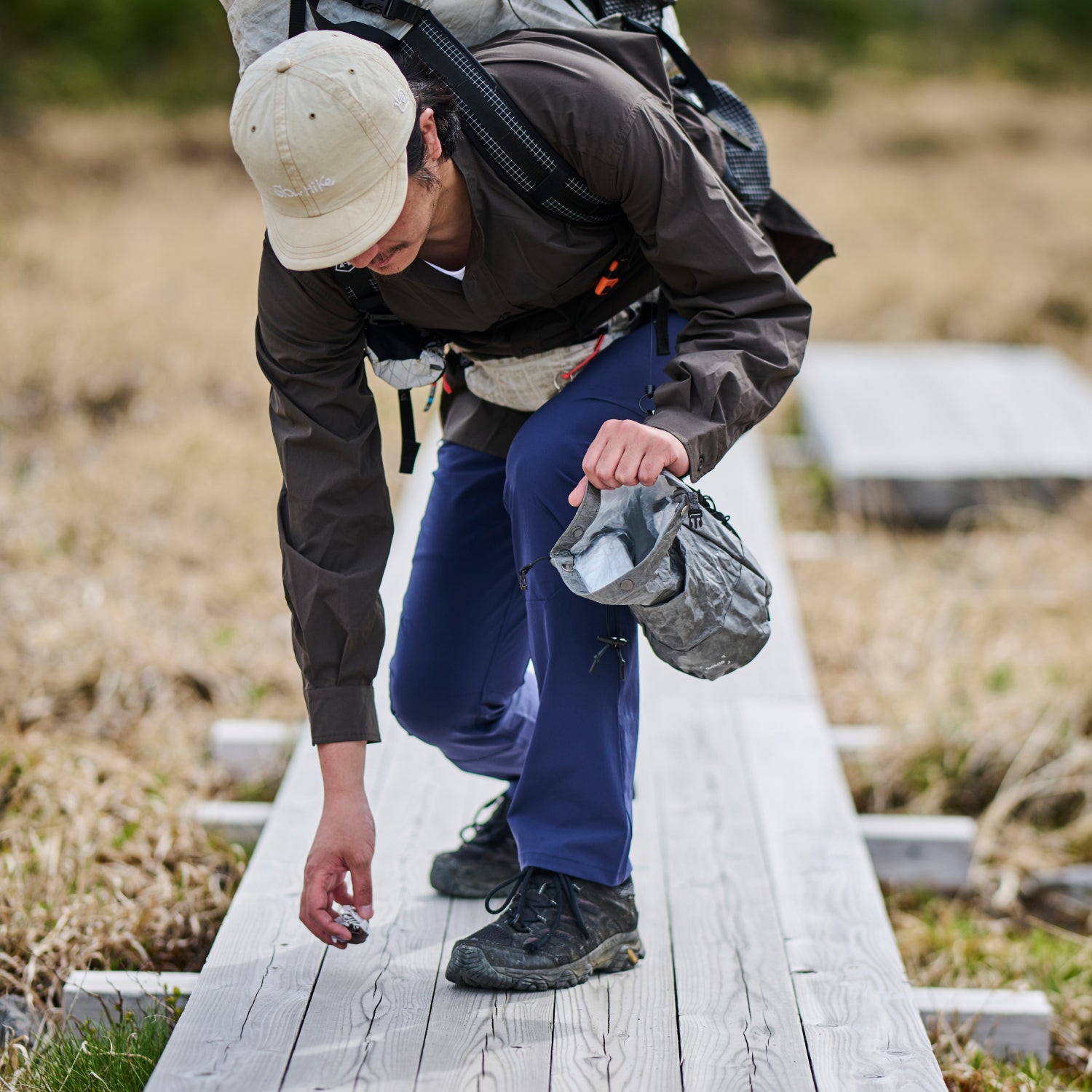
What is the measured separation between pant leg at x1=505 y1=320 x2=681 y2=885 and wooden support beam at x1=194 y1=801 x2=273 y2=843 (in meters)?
1.20

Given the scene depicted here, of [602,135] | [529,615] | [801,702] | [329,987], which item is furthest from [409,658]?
[801,702]

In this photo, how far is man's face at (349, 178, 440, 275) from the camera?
1.82 meters

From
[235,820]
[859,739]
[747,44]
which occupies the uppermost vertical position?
[235,820]

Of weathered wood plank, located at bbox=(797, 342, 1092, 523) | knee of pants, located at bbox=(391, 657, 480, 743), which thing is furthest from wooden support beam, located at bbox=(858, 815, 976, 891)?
weathered wood plank, located at bbox=(797, 342, 1092, 523)

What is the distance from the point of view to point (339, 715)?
2062mm

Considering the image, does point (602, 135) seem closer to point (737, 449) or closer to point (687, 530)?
point (687, 530)

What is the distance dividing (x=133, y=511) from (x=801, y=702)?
3.11 m

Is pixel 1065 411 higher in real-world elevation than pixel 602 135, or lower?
lower

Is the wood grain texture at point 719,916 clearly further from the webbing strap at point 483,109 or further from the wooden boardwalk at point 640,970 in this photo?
the webbing strap at point 483,109

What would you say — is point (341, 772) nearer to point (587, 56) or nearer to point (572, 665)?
point (572, 665)

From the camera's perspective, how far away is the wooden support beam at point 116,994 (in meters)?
2.29

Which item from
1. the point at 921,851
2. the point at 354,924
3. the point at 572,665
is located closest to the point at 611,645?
the point at 572,665

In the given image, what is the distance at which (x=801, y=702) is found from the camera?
11.0 feet

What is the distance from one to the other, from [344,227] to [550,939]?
47.2 inches
